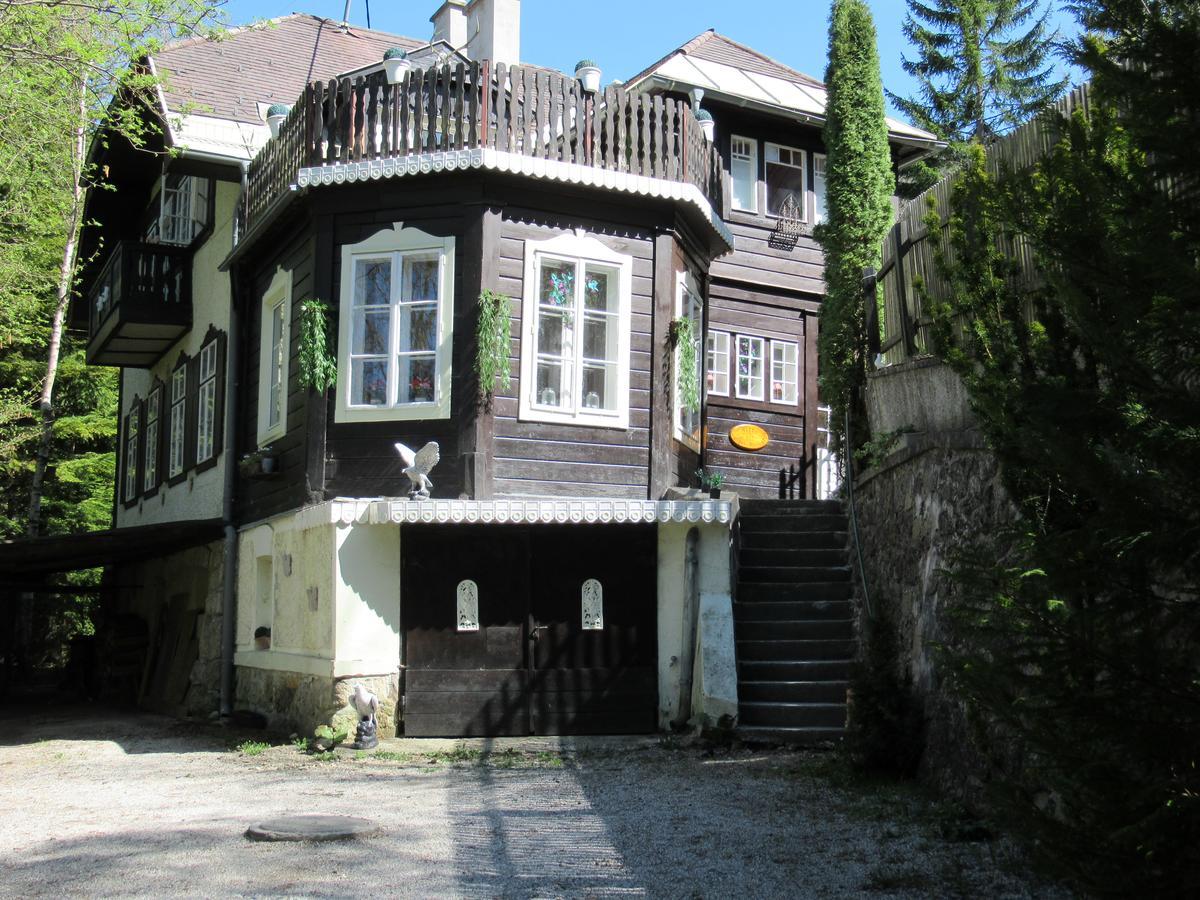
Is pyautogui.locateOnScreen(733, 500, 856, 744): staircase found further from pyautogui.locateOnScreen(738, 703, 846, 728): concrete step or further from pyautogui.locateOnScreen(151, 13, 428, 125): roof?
pyautogui.locateOnScreen(151, 13, 428, 125): roof

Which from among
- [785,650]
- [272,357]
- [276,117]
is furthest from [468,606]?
[276,117]

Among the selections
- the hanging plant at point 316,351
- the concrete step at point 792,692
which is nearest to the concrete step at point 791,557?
the concrete step at point 792,692

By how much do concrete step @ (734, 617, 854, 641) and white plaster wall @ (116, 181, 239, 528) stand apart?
23.0 ft

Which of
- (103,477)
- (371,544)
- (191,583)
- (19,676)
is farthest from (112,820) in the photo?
(103,477)

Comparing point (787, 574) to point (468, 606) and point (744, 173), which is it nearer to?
point (468, 606)

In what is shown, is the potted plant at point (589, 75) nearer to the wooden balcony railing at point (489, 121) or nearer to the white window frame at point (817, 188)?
the wooden balcony railing at point (489, 121)

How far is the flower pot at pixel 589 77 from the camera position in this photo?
1277 cm

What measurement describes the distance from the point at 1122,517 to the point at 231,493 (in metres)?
12.9

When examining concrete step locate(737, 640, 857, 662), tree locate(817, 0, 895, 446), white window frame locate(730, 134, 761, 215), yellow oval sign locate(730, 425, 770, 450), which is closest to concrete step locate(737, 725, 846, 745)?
concrete step locate(737, 640, 857, 662)

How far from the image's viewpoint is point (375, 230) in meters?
12.6

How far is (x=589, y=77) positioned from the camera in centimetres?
1277

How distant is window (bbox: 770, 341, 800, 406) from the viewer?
58.1ft

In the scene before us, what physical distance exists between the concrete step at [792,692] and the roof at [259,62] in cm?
886

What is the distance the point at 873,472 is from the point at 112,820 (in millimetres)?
6912
